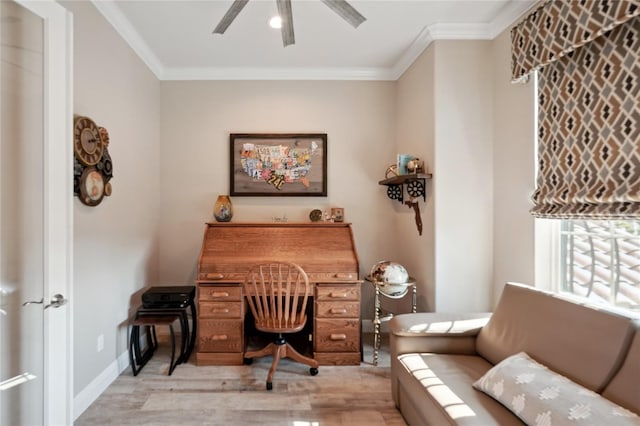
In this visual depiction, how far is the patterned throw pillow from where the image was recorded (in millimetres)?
1103

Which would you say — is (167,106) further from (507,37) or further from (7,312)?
(507,37)

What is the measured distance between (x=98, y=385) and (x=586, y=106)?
3439 millimetres

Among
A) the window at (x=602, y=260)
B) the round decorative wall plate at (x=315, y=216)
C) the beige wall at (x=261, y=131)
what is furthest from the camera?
the beige wall at (x=261, y=131)

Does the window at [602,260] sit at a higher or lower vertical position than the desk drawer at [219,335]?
higher

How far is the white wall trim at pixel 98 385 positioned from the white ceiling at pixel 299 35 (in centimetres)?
257

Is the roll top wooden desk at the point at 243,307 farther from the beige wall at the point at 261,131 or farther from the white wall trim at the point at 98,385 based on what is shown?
Result: the beige wall at the point at 261,131

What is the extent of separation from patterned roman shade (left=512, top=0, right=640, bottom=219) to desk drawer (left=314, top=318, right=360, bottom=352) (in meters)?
1.63

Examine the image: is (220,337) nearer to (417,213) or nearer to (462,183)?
(417,213)

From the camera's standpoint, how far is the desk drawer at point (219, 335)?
2.64 meters

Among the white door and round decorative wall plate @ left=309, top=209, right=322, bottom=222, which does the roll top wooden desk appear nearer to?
round decorative wall plate @ left=309, top=209, right=322, bottom=222

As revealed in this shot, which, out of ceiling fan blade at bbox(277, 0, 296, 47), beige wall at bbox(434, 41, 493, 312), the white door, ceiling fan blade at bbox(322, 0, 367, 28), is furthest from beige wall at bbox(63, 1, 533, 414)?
ceiling fan blade at bbox(277, 0, 296, 47)

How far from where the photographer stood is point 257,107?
338 cm

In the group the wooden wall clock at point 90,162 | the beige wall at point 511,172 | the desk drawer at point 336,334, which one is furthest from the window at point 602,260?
the wooden wall clock at point 90,162

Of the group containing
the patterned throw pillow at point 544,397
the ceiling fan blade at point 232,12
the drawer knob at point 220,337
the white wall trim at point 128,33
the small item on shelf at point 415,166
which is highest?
the white wall trim at point 128,33
